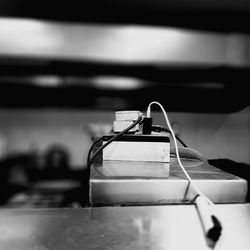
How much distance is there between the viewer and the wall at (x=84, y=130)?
4.94ft

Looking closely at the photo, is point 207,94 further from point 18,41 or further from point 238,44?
point 18,41

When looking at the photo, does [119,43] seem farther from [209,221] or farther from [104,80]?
[209,221]

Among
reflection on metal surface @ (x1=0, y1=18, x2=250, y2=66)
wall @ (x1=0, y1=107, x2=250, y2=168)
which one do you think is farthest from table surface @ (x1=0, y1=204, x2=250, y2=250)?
reflection on metal surface @ (x1=0, y1=18, x2=250, y2=66)

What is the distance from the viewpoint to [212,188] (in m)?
0.62

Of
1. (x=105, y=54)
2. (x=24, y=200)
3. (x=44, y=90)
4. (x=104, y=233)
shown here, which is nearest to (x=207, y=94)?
(x=105, y=54)

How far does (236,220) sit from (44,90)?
122 cm

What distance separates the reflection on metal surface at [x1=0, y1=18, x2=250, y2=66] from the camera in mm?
1480

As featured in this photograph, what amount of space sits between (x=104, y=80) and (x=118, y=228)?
1164mm

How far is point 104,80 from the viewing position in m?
1.52

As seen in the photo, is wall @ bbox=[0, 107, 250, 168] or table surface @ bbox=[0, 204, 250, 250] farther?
wall @ bbox=[0, 107, 250, 168]

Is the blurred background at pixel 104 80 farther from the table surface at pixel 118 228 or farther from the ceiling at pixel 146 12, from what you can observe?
the table surface at pixel 118 228

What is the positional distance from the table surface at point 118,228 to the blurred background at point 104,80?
39.3 inches

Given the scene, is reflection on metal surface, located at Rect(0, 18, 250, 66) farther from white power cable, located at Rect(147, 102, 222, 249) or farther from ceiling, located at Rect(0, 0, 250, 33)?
white power cable, located at Rect(147, 102, 222, 249)

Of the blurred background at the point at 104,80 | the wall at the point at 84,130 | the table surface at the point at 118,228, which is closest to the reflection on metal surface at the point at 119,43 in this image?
the blurred background at the point at 104,80
